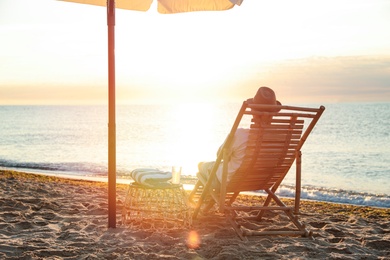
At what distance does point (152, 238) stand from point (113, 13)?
2517mm

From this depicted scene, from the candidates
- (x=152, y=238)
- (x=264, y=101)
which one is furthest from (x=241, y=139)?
(x=152, y=238)

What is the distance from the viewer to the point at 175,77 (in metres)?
62.9

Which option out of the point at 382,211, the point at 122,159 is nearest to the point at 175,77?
the point at 122,159

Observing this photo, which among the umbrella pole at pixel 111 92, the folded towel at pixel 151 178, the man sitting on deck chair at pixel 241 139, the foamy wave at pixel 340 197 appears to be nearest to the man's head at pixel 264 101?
the man sitting on deck chair at pixel 241 139

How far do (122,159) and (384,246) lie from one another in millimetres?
17064

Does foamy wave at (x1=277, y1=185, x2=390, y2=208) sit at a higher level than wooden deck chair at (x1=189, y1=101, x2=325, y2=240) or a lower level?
lower

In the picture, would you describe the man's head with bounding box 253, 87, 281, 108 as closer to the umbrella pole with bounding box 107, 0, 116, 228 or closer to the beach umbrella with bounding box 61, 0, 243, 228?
the beach umbrella with bounding box 61, 0, 243, 228

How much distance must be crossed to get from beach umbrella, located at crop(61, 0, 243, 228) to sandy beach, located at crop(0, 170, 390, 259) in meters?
0.51

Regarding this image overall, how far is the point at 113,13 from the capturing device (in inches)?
202

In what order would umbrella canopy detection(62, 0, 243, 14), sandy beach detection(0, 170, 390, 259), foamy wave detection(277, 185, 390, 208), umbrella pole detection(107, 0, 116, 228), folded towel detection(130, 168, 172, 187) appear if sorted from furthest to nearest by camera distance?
1. foamy wave detection(277, 185, 390, 208)
2. umbrella canopy detection(62, 0, 243, 14)
3. folded towel detection(130, 168, 172, 187)
4. umbrella pole detection(107, 0, 116, 228)
5. sandy beach detection(0, 170, 390, 259)

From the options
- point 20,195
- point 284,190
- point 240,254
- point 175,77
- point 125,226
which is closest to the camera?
point 240,254

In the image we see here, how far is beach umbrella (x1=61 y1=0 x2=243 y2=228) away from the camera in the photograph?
510cm

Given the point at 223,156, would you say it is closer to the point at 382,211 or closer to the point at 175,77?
the point at 382,211

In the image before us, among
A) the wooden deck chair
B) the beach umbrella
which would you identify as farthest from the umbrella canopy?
the wooden deck chair
